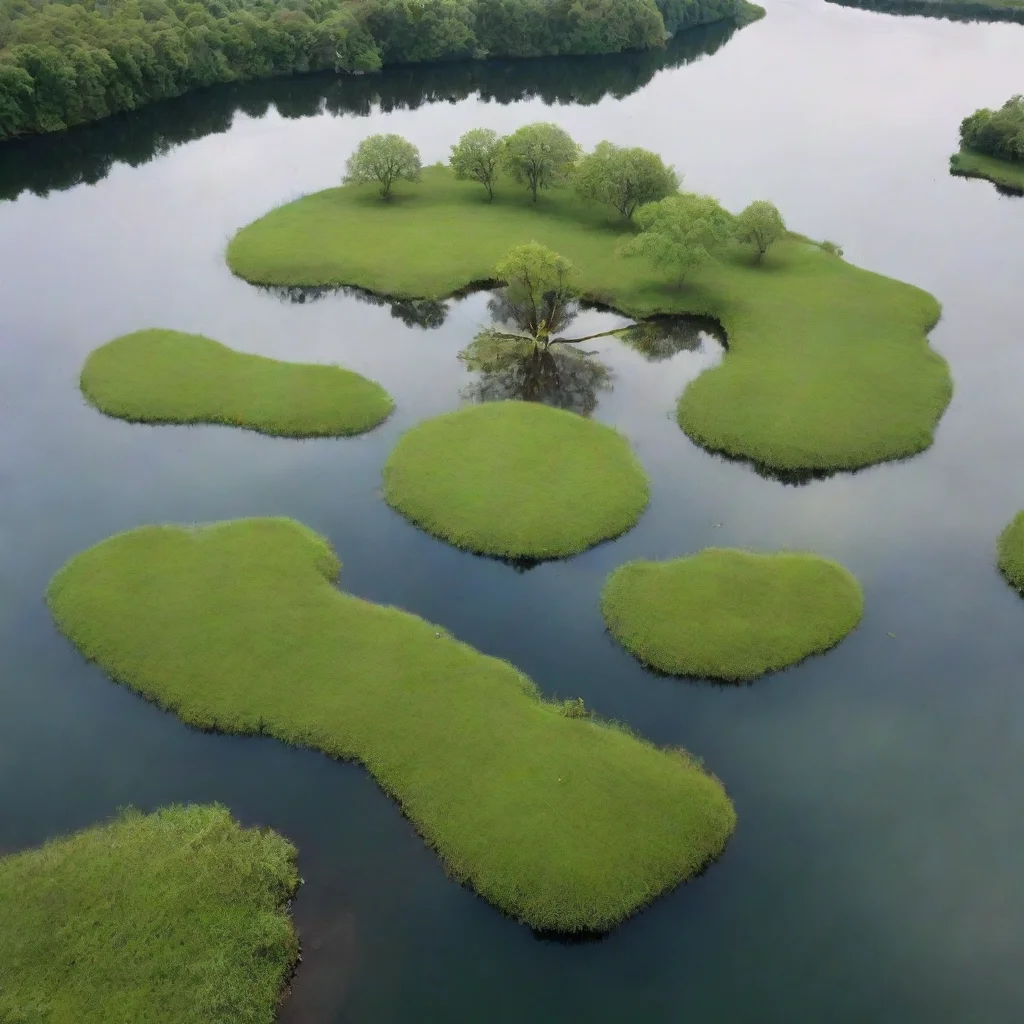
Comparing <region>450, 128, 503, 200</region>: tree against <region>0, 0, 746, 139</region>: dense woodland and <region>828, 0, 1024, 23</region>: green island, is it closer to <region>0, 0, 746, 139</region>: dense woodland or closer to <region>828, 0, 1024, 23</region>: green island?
<region>0, 0, 746, 139</region>: dense woodland

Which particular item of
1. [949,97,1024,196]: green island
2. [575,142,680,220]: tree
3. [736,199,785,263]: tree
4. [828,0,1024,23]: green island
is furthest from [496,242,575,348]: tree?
[828,0,1024,23]: green island

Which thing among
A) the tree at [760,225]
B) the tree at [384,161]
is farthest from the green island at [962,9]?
the tree at [384,161]

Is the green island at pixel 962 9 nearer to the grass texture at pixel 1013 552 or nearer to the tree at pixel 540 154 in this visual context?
the tree at pixel 540 154

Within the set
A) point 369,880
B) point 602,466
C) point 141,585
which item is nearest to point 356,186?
point 602,466

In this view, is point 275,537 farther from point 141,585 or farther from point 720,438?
point 720,438

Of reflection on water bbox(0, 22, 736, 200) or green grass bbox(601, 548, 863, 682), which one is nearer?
green grass bbox(601, 548, 863, 682)

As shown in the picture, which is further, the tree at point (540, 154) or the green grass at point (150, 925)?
the tree at point (540, 154)

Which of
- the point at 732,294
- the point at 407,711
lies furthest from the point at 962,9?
the point at 407,711
